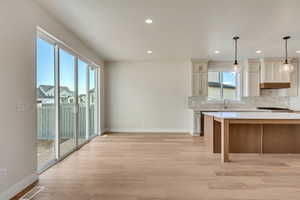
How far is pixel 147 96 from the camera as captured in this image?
21.4 ft

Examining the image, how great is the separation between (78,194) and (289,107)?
6640 millimetres

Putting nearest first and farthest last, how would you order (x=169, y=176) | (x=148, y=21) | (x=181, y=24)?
(x=169, y=176) → (x=148, y=21) → (x=181, y=24)

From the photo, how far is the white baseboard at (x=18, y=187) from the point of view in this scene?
6.81 feet

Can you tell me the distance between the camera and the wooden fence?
303 cm

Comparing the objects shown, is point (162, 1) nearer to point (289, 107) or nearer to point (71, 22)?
point (71, 22)

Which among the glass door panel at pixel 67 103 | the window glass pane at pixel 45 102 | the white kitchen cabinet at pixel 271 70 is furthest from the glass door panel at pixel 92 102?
the white kitchen cabinet at pixel 271 70

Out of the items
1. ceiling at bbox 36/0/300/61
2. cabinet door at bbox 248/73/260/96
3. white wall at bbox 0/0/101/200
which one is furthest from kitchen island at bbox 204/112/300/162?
white wall at bbox 0/0/101/200

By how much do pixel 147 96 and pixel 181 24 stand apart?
342 centimetres

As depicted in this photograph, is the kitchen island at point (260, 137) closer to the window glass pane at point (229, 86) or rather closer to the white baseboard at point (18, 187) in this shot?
the window glass pane at point (229, 86)

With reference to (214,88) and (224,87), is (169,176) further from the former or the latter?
(224,87)

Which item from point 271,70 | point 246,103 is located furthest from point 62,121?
point 271,70

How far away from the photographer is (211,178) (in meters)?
2.71

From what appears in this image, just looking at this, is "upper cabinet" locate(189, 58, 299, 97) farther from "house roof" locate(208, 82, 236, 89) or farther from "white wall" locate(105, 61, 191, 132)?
"white wall" locate(105, 61, 191, 132)

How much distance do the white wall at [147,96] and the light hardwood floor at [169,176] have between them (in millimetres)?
2298
